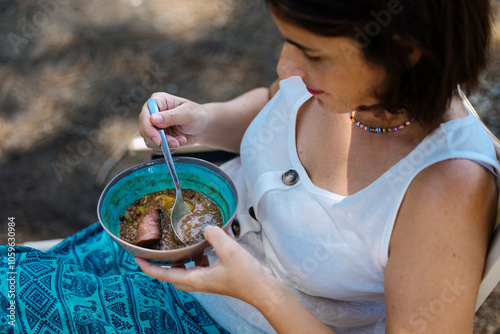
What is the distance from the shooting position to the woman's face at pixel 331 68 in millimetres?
911

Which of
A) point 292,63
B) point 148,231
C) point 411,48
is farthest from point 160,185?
point 411,48

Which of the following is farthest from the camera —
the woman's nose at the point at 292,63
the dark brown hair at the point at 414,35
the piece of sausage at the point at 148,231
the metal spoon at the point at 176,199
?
the metal spoon at the point at 176,199

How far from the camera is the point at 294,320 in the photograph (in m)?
1.09

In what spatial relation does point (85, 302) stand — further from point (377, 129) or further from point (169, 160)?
point (377, 129)

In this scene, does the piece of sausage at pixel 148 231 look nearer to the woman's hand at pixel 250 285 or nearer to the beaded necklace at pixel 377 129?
the woman's hand at pixel 250 285

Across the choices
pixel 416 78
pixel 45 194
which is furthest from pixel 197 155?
pixel 45 194

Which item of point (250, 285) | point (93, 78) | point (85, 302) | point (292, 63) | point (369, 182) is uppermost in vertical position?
point (292, 63)

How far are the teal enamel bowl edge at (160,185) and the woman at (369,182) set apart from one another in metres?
0.08

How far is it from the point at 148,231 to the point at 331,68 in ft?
1.76

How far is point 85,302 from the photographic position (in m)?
1.28

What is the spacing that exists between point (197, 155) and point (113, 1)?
2.23 m

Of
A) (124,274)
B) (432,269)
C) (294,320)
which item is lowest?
(124,274)

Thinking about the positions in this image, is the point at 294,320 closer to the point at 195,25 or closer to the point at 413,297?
the point at 413,297

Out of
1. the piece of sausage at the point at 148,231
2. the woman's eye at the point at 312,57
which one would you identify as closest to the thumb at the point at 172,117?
the piece of sausage at the point at 148,231
